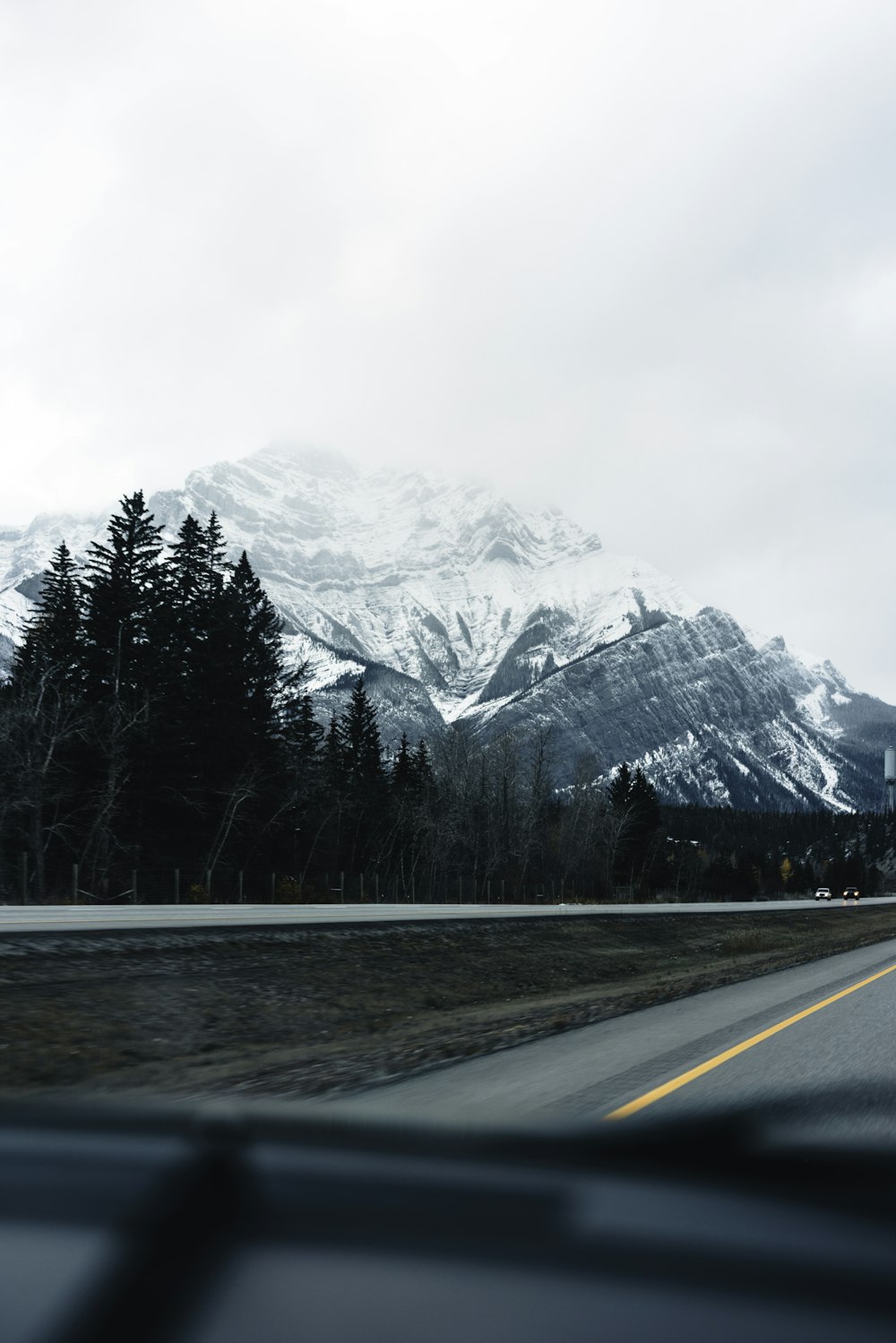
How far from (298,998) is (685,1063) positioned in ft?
24.9

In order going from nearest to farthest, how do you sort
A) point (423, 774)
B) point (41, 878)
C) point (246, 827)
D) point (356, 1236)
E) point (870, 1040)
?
point (356, 1236) → point (870, 1040) → point (41, 878) → point (246, 827) → point (423, 774)

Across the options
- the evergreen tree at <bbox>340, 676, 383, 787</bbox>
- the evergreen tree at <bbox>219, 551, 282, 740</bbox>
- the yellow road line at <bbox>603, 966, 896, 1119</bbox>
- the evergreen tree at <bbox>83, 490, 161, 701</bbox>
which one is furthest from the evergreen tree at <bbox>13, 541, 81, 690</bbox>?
the yellow road line at <bbox>603, 966, 896, 1119</bbox>

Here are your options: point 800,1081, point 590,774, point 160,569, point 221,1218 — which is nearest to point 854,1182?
point 221,1218

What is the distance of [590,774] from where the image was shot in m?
92.8

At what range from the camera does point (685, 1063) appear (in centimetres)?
859

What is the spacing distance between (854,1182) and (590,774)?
91.8 m

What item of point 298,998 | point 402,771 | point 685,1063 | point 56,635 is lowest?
point 298,998

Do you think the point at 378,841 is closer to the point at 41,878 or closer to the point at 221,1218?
the point at 41,878

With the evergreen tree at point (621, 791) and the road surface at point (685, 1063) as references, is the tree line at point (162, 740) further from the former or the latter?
the evergreen tree at point (621, 791)

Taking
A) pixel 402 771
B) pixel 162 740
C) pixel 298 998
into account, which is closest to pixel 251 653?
pixel 162 740

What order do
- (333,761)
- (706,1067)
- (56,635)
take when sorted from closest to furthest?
(706,1067)
(56,635)
(333,761)

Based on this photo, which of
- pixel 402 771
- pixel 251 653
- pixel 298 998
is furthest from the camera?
pixel 402 771

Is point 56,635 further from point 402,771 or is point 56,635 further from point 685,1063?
point 685,1063

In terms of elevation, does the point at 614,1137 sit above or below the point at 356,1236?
above
